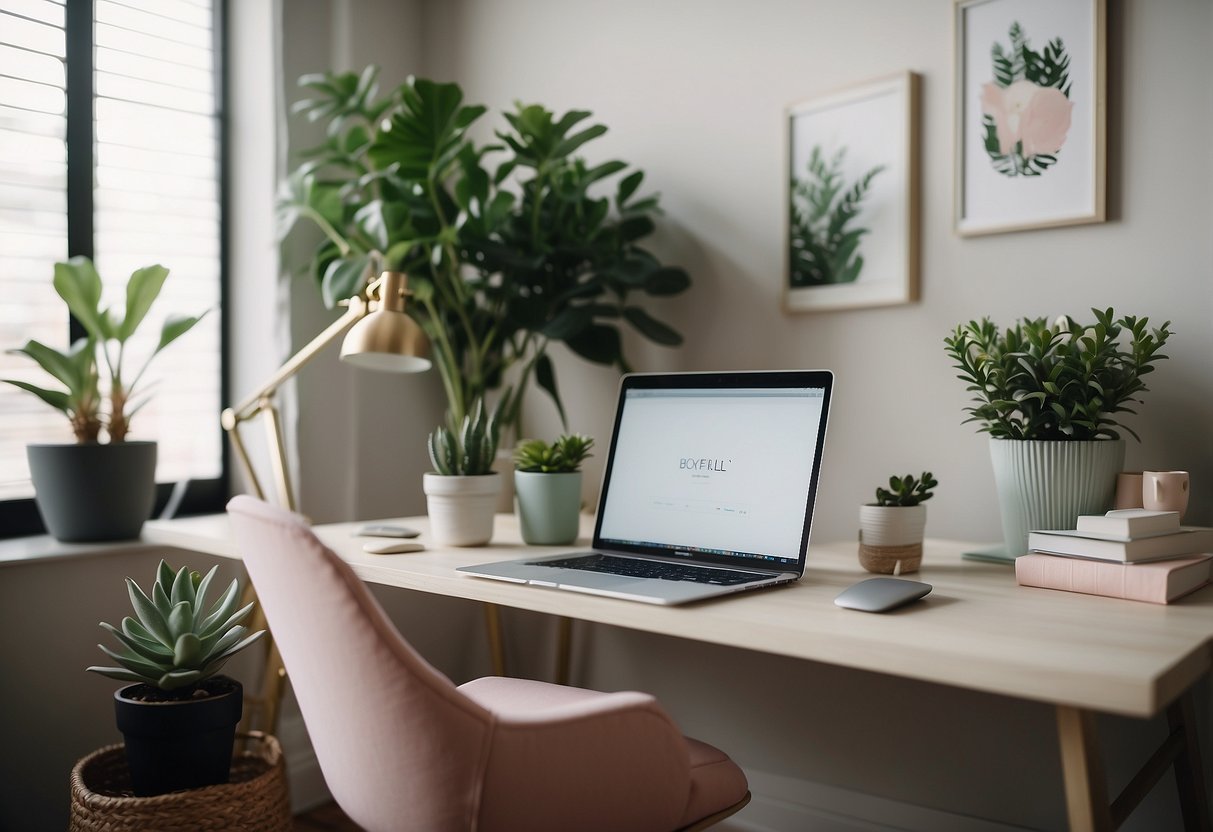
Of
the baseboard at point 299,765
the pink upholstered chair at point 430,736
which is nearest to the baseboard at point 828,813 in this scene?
the pink upholstered chair at point 430,736

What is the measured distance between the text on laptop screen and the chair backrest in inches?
23.6

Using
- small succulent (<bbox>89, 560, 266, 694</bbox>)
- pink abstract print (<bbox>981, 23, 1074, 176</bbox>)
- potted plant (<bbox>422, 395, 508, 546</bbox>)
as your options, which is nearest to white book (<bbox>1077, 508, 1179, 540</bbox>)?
pink abstract print (<bbox>981, 23, 1074, 176</bbox>)

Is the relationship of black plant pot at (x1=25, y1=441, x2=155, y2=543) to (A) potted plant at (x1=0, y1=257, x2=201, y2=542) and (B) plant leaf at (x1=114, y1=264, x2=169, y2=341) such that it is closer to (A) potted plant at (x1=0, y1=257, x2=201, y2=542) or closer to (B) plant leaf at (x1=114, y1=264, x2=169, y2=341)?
(A) potted plant at (x1=0, y1=257, x2=201, y2=542)

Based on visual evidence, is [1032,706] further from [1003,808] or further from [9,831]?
[9,831]

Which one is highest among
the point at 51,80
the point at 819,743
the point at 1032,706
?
the point at 51,80

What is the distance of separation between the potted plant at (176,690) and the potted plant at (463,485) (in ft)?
1.17

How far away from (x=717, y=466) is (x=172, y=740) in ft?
3.20

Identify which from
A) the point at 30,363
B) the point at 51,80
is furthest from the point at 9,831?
the point at 51,80

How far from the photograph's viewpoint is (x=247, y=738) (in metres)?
1.79

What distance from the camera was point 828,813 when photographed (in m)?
1.95

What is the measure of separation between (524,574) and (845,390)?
2.92 ft

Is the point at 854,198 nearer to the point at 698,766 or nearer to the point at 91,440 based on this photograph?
the point at 698,766

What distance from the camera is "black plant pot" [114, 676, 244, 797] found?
1.49 metres

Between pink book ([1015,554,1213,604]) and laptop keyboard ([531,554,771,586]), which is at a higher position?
pink book ([1015,554,1213,604])
